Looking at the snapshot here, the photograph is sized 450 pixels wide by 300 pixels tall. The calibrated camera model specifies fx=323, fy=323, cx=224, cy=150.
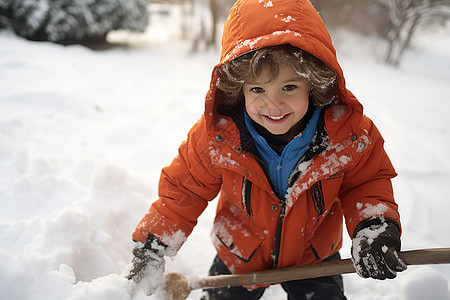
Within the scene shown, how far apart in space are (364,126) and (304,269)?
552mm

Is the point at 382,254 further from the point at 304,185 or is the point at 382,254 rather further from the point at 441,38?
the point at 441,38

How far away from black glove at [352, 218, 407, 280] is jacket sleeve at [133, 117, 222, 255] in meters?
0.55

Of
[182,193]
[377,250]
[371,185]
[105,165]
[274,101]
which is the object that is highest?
[274,101]

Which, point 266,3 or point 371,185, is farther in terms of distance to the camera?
point 371,185

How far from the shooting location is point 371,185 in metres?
1.15

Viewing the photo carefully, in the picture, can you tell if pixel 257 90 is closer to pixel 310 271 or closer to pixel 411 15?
pixel 310 271

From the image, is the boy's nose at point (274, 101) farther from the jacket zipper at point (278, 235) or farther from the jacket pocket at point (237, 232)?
the jacket pocket at point (237, 232)

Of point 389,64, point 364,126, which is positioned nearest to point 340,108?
point 364,126

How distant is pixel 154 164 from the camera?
2.37 m

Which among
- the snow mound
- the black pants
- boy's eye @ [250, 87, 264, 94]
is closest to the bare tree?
the snow mound

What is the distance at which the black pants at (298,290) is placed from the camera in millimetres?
1274

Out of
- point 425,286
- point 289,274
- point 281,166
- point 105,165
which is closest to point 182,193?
point 281,166

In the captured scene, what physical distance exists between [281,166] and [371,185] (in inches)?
12.8

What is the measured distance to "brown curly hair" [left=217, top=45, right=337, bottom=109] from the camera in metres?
0.98
